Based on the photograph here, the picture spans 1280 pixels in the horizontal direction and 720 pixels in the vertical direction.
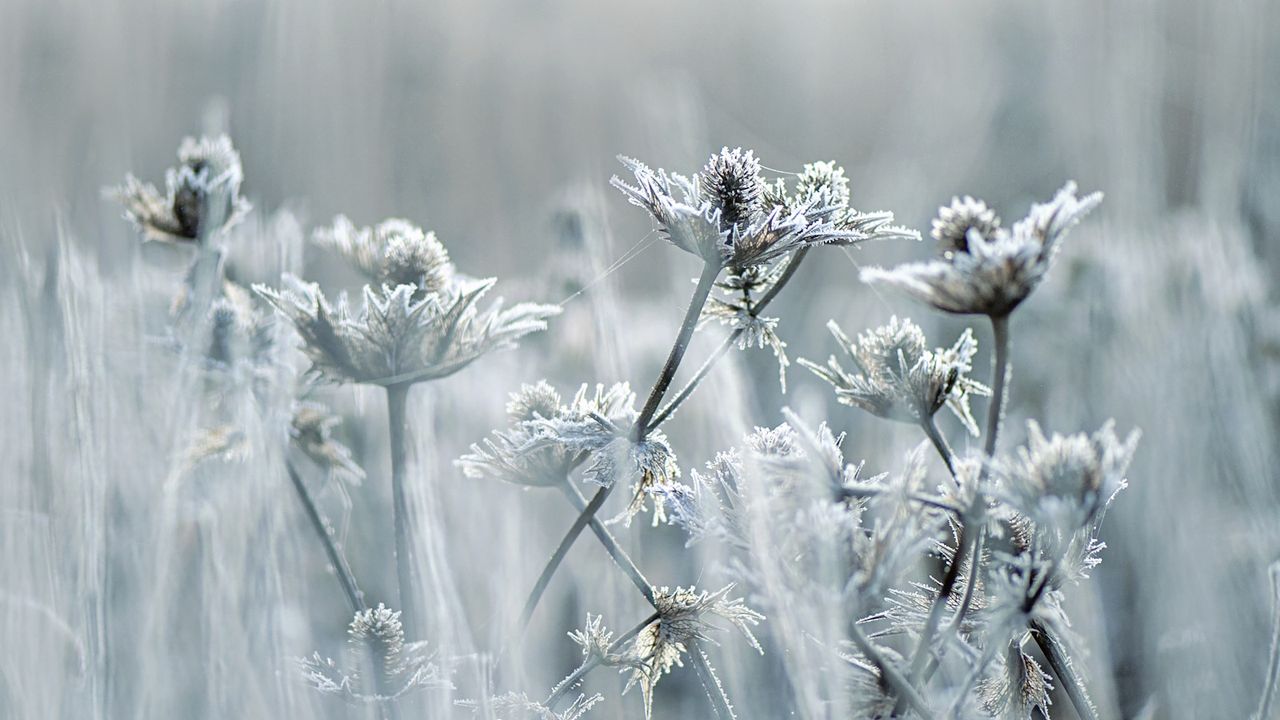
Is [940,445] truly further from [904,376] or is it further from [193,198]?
[193,198]

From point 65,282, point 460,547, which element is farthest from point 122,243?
point 460,547

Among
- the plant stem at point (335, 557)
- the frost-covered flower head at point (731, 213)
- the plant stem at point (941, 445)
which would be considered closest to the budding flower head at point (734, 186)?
the frost-covered flower head at point (731, 213)

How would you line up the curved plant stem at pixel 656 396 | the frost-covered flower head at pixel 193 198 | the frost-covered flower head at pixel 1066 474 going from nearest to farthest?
1. the frost-covered flower head at pixel 1066 474
2. the curved plant stem at pixel 656 396
3. the frost-covered flower head at pixel 193 198

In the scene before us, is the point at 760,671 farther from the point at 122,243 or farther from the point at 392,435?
the point at 122,243

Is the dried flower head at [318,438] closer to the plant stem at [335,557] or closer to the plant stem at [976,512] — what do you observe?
the plant stem at [335,557]

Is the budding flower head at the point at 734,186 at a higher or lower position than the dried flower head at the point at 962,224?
higher

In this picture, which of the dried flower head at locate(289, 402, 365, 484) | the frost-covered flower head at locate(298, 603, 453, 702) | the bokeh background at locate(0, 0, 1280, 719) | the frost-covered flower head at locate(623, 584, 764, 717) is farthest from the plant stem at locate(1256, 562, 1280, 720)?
the dried flower head at locate(289, 402, 365, 484)

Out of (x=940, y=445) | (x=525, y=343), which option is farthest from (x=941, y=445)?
(x=525, y=343)

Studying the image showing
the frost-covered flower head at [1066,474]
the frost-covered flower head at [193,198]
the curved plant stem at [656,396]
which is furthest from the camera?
the frost-covered flower head at [193,198]
